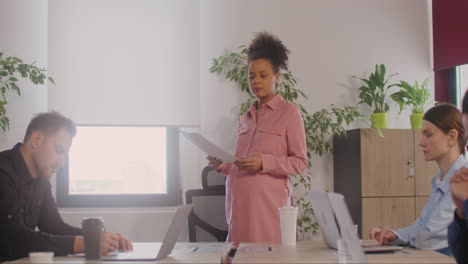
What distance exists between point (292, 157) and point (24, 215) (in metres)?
1.25

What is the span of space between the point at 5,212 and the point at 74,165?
244cm

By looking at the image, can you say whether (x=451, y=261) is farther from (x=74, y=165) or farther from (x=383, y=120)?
(x=74, y=165)

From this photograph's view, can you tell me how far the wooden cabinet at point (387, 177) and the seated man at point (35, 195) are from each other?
250 cm

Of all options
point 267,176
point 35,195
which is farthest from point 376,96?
point 35,195

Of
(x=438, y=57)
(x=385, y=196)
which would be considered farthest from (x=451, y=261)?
(x=438, y=57)

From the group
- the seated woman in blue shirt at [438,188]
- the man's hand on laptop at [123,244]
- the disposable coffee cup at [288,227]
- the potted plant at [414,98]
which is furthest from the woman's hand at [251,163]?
the potted plant at [414,98]

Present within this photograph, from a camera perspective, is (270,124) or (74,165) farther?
(74,165)

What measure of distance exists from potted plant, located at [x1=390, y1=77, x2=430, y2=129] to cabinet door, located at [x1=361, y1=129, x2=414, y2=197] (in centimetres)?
A: 21

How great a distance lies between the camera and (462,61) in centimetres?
462

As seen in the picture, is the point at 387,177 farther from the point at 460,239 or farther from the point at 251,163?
the point at 460,239

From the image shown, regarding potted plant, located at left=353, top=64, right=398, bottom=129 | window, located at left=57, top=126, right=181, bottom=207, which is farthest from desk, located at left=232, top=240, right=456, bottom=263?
potted plant, located at left=353, top=64, right=398, bottom=129

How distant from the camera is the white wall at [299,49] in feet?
14.1

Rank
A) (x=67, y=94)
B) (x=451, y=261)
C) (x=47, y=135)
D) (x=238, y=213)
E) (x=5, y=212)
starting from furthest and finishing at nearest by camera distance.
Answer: (x=67, y=94) → (x=238, y=213) → (x=47, y=135) → (x=5, y=212) → (x=451, y=261)

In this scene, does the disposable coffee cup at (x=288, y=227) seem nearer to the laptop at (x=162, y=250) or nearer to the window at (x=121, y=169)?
the laptop at (x=162, y=250)
